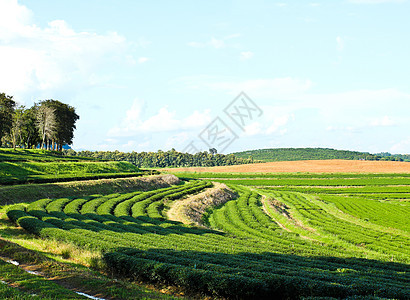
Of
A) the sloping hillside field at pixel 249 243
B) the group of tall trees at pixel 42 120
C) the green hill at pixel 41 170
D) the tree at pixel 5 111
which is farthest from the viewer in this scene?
the group of tall trees at pixel 42 120

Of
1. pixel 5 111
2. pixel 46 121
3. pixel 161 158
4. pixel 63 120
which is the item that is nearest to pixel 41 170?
pixel 5 111

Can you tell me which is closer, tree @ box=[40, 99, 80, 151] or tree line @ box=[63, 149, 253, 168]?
tree @ box=[40, 99, 80, 151]

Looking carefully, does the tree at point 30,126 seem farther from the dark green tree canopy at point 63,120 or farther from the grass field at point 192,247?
the grass field at point 192,247

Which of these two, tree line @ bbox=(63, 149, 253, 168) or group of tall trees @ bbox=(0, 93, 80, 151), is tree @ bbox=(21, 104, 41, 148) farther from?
tree line @ bbox=(63, 149, 253, 168)

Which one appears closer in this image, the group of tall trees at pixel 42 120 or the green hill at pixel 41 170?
the green hill at pixel 41 170

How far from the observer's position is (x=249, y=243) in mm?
23969

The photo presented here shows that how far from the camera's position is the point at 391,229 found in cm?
3762

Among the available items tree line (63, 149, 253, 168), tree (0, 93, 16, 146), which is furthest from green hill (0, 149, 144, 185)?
tree line (63, 149, 253, 168)

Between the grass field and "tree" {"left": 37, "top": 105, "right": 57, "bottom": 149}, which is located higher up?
"tree" {"left": 37, "top": 105, "right": 57, "bottom": 149}

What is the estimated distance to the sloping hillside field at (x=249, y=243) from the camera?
12.0 metres

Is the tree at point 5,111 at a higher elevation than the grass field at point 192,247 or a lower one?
higher

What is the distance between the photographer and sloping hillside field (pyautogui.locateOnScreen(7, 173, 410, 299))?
11969 mm

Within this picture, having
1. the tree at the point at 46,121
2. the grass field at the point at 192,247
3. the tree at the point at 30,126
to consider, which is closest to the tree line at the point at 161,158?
the tree at the point at 30,126

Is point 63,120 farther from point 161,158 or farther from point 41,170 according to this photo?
point 161,158
